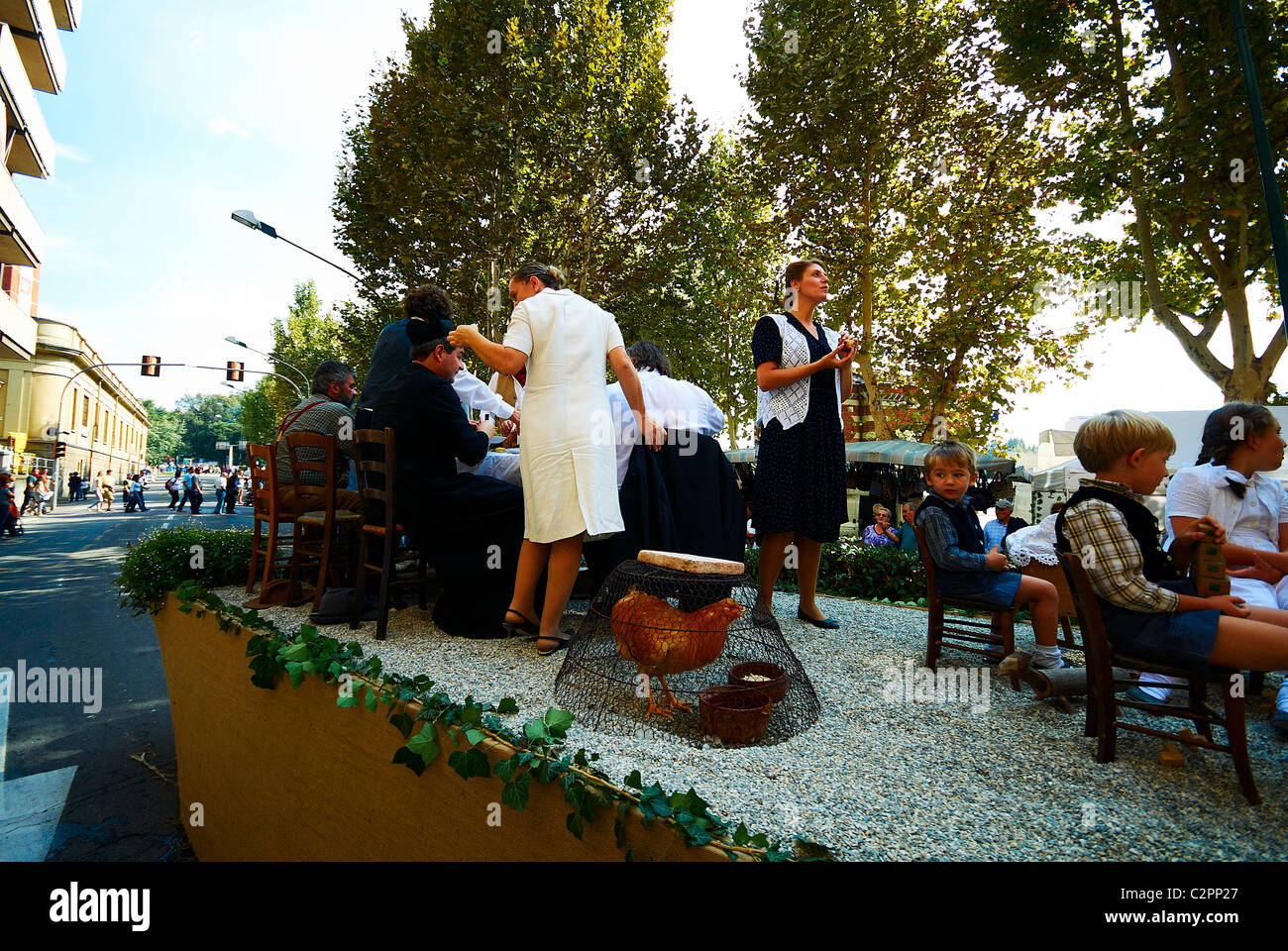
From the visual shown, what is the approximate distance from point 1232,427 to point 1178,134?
9.84 m

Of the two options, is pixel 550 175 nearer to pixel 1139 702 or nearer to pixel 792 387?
pixel 792 387

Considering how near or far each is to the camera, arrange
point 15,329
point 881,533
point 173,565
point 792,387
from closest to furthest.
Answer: point 792,387 → point 173,565 → point 881,533 → point 15,329

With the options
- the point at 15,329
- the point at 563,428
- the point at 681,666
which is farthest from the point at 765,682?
the point at 15,329

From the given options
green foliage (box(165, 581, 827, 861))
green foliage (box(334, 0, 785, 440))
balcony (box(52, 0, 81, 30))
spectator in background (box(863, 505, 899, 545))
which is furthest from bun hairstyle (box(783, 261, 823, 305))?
balcony (box(52, 0, 81, 30))

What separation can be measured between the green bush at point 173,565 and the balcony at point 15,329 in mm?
24596

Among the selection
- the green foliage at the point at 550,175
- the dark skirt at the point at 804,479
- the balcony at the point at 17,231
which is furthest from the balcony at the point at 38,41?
the dark skirt at the point at 804,479

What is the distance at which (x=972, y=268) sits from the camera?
15.0 m

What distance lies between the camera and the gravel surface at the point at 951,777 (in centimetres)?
186

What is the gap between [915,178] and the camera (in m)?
15.5

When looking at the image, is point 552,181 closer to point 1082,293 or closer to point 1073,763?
point 1082,293

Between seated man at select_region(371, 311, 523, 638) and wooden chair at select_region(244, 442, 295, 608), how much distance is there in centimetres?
143

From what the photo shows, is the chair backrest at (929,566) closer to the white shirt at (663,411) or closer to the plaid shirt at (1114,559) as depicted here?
the plaid shirt at (1114,559)

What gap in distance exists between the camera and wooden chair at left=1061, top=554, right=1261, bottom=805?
209 centimetres
